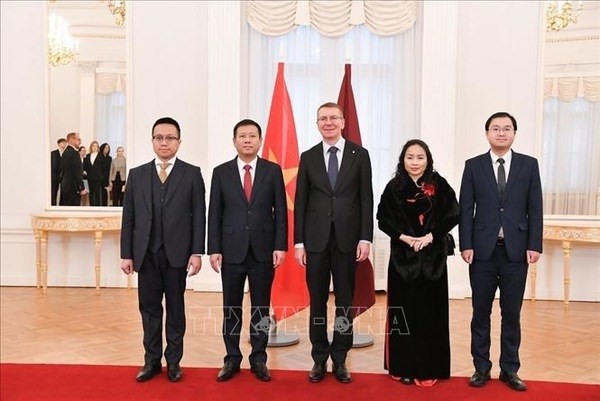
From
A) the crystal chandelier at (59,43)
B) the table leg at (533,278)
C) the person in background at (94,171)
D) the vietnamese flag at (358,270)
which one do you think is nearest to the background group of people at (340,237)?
the vietnamese flag at (358,270)

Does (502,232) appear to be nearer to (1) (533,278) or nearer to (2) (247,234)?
(2) (247,234)

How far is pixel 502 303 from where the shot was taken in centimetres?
364

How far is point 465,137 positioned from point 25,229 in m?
5.12

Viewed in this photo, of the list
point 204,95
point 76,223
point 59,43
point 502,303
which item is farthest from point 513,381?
point 59,43

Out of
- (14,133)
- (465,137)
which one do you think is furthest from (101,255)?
(465,137)

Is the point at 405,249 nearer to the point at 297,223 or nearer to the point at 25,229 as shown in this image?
the point at 297,223

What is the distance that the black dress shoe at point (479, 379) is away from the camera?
360 cm

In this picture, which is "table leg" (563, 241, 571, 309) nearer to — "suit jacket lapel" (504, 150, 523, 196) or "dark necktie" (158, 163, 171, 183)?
"suit jacket lapel" (504, 150, 523, 196)

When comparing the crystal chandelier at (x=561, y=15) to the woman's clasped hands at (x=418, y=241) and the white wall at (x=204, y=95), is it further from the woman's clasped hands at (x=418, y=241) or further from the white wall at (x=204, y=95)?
the woman's clasped hands at (x=418, y=241)

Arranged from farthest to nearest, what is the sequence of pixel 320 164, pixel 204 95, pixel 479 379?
pixel 204 95 → pixel 320 164 → pixel 479 379

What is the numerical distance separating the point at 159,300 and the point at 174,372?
452 millimetres

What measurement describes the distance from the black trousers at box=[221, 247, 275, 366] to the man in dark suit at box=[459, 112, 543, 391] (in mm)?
1272

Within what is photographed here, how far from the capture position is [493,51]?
644 cm

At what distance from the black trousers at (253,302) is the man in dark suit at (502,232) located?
1272 mm
